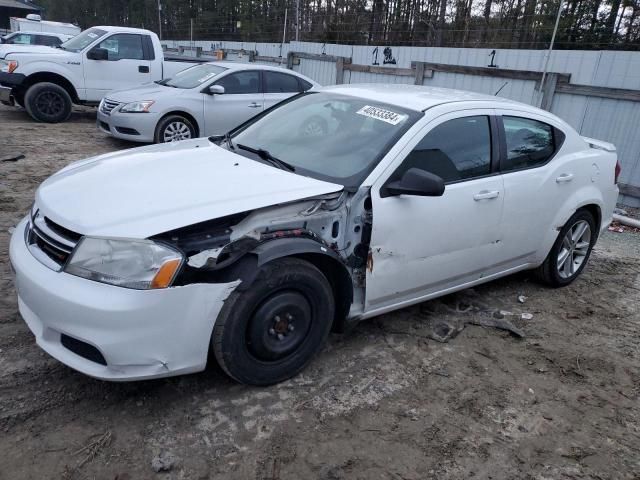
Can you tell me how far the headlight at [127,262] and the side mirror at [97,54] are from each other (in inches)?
366

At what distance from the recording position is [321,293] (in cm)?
299

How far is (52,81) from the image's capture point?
10391 mm

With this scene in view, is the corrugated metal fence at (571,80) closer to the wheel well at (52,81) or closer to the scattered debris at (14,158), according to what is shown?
the wheel well at (52,81)

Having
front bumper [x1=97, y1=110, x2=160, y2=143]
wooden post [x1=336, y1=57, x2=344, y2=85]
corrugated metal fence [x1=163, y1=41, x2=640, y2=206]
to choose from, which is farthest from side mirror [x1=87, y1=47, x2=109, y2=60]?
corrugated metal fence [x1=163, y1=41, x2=640, y2=206]

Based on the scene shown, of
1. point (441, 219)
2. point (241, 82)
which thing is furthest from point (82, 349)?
point (241, 82)

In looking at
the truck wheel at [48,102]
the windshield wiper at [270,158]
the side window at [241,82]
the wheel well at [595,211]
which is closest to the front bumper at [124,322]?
the windshield wiper at [270,158]

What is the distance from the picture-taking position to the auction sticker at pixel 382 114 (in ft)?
11.3

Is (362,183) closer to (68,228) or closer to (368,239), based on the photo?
(368,239)

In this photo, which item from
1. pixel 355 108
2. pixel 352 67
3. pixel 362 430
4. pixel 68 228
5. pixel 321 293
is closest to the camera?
pixel 68 228

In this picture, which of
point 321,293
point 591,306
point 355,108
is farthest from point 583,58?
point 321,293

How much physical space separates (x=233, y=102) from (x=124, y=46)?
3657mm

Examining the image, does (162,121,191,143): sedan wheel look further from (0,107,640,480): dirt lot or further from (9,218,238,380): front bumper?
(9,218,238,380): front bumper

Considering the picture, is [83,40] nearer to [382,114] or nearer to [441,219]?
[382,114]

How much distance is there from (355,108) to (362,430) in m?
2.18
